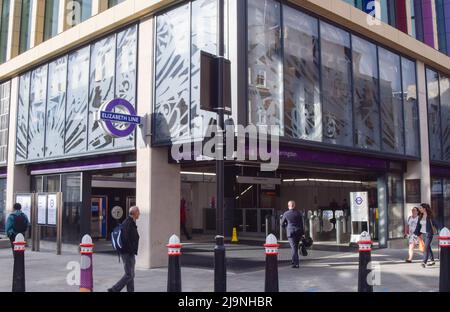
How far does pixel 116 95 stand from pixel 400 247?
10.8 m

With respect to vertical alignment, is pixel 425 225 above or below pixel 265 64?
below

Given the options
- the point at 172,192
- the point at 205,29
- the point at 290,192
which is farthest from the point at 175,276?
the point at 290,192

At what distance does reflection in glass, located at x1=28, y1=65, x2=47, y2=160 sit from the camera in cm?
1788

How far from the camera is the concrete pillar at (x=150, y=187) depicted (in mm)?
12781

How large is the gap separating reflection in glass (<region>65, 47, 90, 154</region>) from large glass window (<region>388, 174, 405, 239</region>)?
10.6m

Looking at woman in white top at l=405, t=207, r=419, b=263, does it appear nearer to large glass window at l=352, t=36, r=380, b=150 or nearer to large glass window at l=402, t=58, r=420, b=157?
large glass window at l=352, t=36, r=380, b=150

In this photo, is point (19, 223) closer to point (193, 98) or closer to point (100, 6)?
point (193, 98)

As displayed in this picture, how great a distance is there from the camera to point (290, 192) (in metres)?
32.3

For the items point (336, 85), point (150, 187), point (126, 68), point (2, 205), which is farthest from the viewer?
point (2, 205)

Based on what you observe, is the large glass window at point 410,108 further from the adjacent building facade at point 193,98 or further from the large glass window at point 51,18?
the large glass window at point 51,18

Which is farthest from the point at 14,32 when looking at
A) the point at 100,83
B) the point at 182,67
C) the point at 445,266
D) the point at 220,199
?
the point at 445,266

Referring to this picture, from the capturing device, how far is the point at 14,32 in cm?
2142

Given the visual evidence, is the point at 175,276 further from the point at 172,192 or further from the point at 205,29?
the point at 205,29

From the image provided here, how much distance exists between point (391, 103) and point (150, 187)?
8982 mm
